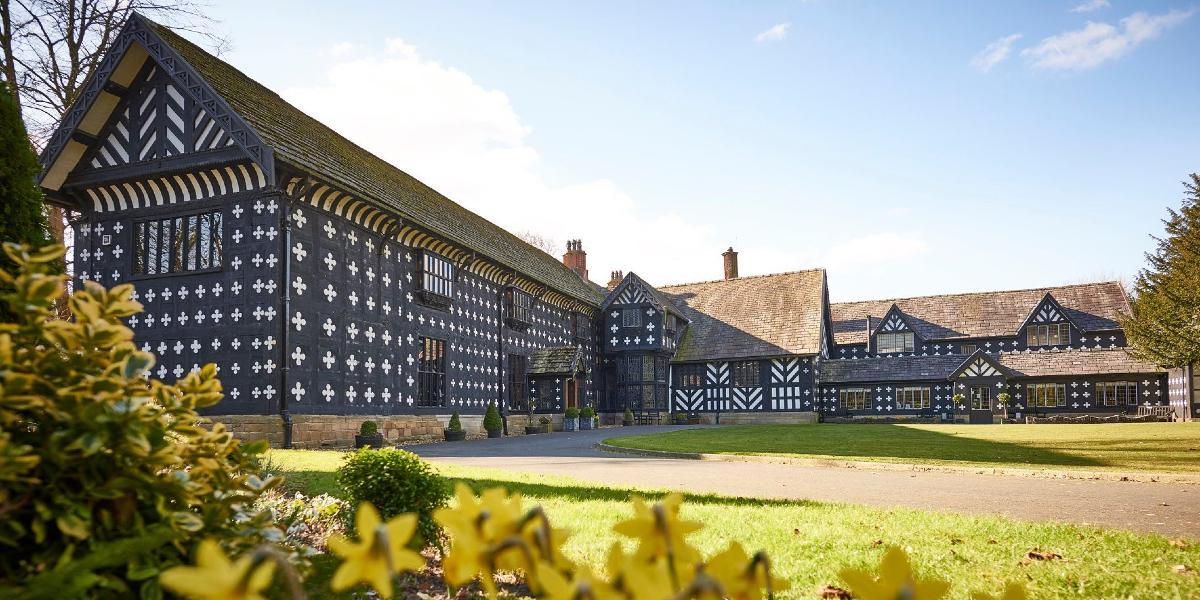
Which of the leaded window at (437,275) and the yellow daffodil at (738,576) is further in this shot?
the leaded window at (437,275)

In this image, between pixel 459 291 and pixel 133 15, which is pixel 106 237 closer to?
pixel 133 15

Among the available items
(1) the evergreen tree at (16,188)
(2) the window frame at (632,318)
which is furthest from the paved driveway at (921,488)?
(2) the window frame at (632,318)

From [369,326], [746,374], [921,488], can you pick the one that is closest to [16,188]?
[921,488]

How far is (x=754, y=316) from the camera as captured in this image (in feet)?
144

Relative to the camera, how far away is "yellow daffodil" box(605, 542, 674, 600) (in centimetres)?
104

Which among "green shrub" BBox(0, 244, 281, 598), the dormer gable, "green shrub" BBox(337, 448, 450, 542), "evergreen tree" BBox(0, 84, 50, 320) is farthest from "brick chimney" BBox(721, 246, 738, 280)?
"green shrub" BBox(0, 244, 281, 598)

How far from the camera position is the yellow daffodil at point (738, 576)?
1174 mm

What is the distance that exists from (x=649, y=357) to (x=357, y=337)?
2283 centimetres

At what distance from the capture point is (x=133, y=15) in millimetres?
17375

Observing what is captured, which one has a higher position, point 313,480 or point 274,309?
point 274,309

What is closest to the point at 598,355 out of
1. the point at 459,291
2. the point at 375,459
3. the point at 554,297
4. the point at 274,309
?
the point at 554,297

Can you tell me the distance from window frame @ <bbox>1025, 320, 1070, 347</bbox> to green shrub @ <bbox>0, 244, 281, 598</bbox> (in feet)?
171

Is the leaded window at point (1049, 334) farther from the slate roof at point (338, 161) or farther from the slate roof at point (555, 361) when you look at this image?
the slate roof at point (338, 161)

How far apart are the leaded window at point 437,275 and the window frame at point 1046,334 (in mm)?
38106
